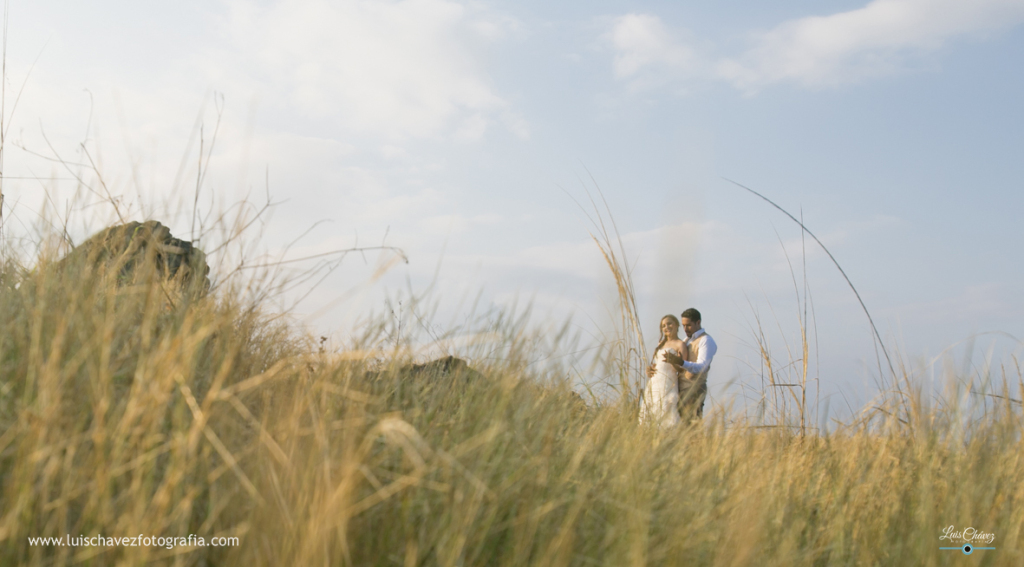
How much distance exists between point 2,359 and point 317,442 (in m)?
1.05

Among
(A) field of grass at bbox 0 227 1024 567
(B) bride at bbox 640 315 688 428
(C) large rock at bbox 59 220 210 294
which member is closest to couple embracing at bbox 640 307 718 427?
(B) bride at bbox 640 315 688 428

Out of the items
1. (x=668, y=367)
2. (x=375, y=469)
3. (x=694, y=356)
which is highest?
(x=694, y=356)

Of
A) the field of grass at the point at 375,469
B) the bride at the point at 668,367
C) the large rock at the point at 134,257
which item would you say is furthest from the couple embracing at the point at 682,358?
the large rock at the point at 134,257

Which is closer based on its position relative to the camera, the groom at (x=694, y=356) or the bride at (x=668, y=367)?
the bride at (x=668, y=367)

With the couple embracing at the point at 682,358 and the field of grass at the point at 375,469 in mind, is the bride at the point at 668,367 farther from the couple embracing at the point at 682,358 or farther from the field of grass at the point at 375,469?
the field of grass at the point at 375,469

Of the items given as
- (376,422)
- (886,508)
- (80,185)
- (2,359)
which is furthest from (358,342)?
(886,508)

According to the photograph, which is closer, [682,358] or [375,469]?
[375,469]

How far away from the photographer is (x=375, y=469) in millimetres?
1748

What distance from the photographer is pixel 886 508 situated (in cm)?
276

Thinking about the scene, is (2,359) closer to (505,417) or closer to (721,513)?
→ (505,417)

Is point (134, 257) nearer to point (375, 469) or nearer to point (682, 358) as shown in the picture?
point (375, 469)

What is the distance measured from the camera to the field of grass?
1.38 m

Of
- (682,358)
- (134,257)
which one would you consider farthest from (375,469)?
(682,358)

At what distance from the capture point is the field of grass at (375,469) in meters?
1.38
